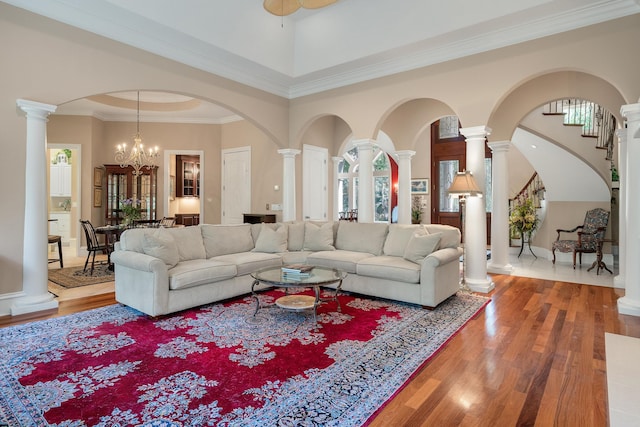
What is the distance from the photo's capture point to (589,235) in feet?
22.6

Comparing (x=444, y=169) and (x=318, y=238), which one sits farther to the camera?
(x=444, y=169)

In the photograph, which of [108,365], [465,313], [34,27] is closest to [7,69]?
[34,27]

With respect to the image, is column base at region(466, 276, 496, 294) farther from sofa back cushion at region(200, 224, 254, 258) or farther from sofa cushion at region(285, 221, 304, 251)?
sofa back cushion at region(200, 224, 254, 258)

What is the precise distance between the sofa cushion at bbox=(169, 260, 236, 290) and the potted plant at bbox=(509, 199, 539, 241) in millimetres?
7131

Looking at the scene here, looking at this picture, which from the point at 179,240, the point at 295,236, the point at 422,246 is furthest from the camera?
the point at 295,236

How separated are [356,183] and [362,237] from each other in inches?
336

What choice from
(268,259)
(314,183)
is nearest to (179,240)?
(268,259)

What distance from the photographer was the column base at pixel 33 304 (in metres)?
3.77

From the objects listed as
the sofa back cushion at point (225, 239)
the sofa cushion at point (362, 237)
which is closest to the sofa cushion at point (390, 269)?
the sofa cushion at point (362, 237)

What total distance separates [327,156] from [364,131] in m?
2.52

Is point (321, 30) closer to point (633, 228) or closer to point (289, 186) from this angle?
point (289, 186)

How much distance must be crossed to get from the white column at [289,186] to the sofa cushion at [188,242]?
2622 millimetres

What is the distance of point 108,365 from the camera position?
2.67 metres

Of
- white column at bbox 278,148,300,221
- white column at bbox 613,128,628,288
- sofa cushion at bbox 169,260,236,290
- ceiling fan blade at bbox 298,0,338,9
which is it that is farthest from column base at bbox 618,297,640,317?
white column at bbox 278,148,300,221
